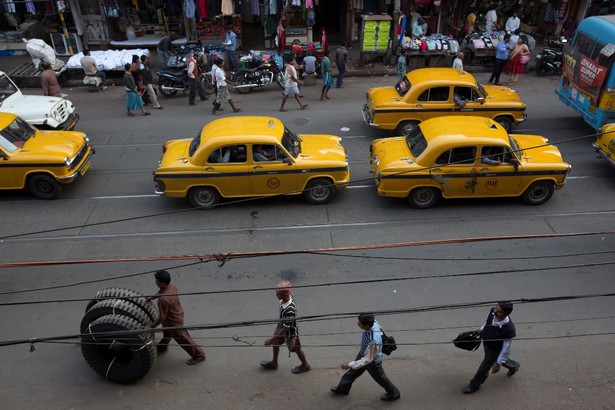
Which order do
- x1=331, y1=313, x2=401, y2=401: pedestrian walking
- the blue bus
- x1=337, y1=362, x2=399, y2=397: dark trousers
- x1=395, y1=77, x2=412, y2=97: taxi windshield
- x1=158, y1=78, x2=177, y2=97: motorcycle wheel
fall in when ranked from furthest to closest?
x1=158, y1=78, x2=177, y2=97: motorcycle wheel < x1=395, y1=77, x2=412, y2=97: taxi windshield < the blue bus < x1=337, y1=362, x2=399, y2=397: dark trousers < x1=331, y1=313, x2=401, y2=401: pedestrian walking

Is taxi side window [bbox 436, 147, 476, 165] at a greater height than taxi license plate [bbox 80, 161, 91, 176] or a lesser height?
greater

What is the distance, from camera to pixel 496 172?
992 cm

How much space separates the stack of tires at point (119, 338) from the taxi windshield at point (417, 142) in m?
6.04

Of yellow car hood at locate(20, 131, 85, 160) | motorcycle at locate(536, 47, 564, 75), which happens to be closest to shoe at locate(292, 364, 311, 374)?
yellow car hood at locate(20, 131, 85, 160)

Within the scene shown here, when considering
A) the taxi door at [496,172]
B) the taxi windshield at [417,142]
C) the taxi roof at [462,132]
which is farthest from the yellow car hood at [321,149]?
the taxi door at [496,172]

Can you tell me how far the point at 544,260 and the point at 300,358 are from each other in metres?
4.85

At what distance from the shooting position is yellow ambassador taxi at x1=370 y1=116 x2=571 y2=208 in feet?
32.4

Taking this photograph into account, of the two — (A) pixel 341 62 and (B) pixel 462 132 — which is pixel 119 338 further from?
(A) pixel 341 62

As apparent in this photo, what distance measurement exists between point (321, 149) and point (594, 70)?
23.4 feet

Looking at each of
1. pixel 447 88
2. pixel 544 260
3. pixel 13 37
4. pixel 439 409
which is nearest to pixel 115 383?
pixel 439 409

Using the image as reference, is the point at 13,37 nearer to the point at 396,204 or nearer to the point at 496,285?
the point at 396,204

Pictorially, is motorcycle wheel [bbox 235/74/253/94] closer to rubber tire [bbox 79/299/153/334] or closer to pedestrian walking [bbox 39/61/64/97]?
pedestrian walking [bbox 39/61/64/97]

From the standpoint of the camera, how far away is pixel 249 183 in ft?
33.8

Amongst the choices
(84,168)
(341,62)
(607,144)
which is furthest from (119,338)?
(341,62)
